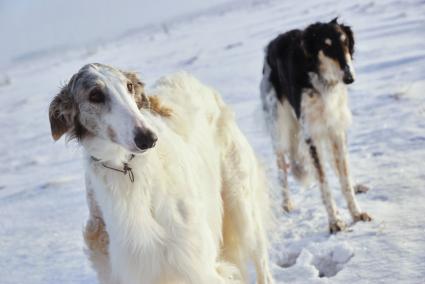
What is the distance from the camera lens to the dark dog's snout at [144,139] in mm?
2205

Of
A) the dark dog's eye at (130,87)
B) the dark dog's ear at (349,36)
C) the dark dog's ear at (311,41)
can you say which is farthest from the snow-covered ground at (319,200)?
the dark dog's ear at (311,41)

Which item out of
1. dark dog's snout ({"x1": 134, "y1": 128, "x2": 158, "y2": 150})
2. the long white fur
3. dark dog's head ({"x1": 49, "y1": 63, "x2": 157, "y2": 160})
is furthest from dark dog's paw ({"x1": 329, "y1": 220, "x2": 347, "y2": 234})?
dark dog's snout ({"x1": 134, "y1": 128, "x2": 158, "y2": 150})

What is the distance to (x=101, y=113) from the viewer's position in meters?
2.41

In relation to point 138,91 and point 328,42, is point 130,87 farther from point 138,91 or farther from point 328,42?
point 328,42

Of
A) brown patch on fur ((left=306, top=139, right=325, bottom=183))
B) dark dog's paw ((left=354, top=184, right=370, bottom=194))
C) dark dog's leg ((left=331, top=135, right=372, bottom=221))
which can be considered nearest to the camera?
dark dog's leg ((left=331, top=135, right=372, bottom=221))

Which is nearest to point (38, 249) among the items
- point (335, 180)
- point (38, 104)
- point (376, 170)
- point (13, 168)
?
point (335, 180)

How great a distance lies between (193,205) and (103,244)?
1.88 feet

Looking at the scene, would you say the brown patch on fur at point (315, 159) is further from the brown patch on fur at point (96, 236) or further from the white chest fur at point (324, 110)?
the brown patch on fur at point (96, 236)

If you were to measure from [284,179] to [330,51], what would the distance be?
57.0 inches

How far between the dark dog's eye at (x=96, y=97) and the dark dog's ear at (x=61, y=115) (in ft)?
0.43

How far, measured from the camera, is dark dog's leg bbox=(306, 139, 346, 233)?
391 cm

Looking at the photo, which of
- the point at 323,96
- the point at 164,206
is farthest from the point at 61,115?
the point at 323,96

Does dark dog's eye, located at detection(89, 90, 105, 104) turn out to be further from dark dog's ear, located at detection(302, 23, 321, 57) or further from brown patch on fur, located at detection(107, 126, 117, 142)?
dark dog's ear, located at detection(302, 23, 321, 57)

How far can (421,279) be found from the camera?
9.49ft
